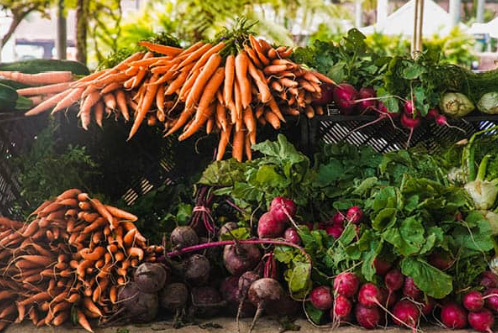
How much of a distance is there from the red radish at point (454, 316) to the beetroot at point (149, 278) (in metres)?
1.15

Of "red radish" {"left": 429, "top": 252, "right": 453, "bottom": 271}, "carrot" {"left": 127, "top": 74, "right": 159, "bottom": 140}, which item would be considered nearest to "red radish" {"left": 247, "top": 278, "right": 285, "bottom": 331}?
"red radish" {"left": 429, "top": 252, "right": 453, "bottom": 271}

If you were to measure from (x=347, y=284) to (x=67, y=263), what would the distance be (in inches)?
46.8

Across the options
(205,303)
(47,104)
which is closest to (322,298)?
(205,303)

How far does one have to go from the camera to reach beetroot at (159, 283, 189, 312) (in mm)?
2395

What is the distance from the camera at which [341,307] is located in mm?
2289

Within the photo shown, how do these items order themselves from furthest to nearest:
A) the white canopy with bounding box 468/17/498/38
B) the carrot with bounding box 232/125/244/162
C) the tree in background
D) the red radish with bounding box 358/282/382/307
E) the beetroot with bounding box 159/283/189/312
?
the white canopy with bounding box 468/17/498/38 < the tree in background < the carrot with bounding box 232/125/244/162 < the beetroot with bounding box 159/283/189/312 < the red radish with bounding box 358/282/382/307

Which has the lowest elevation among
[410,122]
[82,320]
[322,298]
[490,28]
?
[82,320]

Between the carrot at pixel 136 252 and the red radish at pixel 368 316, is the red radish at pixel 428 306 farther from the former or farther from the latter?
the carrot at pixel 136 252

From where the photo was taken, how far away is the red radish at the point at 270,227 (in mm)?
2494

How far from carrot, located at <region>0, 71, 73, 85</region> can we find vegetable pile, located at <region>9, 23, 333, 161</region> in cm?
30

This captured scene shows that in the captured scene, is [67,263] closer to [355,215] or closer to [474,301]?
[355,215]

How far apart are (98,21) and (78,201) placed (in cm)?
503

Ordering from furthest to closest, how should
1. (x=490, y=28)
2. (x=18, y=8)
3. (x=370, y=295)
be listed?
(x=490, y=28)
(x=18, y=8)
(x=370, y=295)

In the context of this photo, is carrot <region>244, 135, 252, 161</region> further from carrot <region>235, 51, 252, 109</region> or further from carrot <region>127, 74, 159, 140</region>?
carrot <region>127, 74, 159, 140</region>
